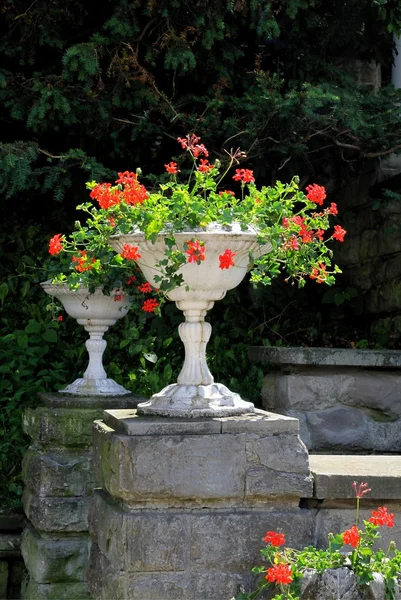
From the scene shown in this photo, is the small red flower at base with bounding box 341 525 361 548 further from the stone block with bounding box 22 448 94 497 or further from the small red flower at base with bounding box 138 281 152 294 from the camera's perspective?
the stone block with bounding box 22 448 94 497

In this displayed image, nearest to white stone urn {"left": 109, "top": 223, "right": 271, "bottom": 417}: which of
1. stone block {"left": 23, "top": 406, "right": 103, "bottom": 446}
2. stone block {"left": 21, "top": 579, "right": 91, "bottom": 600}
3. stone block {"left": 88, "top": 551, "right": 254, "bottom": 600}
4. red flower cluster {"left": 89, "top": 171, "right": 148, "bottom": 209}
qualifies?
red flower cluster {"left": 89, "top": 171, "right": 148, "bottom": 209}

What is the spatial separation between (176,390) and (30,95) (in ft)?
10.1

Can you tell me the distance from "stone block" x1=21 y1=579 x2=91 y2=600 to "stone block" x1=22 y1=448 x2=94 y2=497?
41 cm

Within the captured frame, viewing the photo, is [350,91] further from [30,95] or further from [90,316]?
[90,316]

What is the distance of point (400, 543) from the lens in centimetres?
307

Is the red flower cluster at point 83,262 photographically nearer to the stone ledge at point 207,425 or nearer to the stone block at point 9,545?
the stone ledge at point 207,425

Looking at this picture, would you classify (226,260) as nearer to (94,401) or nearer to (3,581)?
(94,401)

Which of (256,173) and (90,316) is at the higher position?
(256,173)

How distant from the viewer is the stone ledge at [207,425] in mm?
2916

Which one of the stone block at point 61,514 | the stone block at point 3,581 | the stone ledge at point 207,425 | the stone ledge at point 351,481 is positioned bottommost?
the stone block at point 3,581

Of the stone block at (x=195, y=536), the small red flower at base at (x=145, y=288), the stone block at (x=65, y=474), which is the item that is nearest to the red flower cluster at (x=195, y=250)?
the small red flower at base at (x=145, y=288)

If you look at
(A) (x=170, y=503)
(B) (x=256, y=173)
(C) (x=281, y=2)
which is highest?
(C) (x=281, y=2)

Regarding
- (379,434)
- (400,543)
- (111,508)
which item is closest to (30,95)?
(379,434)

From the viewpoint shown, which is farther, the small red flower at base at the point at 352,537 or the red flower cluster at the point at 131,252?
the red flower cluster at the point at 131,252
